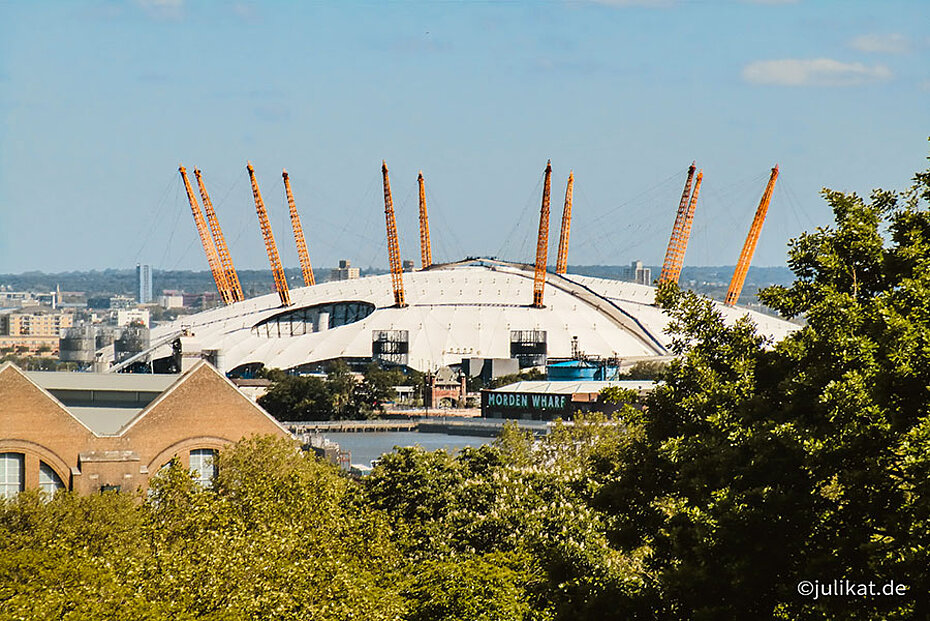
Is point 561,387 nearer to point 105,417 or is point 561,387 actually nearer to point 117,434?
point 105,417

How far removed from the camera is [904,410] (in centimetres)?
2588

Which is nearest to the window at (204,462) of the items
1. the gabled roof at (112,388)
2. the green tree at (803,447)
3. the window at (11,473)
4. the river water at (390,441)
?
the gabled roof at (112,388)

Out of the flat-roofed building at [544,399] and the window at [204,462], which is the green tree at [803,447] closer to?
the window at [204,462]

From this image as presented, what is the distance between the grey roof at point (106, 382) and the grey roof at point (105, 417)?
171 cm

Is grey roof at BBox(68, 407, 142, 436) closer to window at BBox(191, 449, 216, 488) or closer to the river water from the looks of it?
window at BBox(191, 449, 216, 488)

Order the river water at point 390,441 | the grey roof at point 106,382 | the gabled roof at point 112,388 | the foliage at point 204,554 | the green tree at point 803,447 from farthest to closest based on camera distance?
the river water at point 390,441, the grey roof at point 106,382, the gabled roof at point 112,388, the foliage at point 204,554, the green tree at point 803,447

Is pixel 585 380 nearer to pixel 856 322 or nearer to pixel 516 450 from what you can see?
pixel 516 450

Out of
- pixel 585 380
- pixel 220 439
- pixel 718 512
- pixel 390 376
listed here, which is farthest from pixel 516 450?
pixel 390 376

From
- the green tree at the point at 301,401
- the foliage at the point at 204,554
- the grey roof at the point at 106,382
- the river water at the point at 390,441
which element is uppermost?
the grey roof at the point at 106,382

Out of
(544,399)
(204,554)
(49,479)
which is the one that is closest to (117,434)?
(49,479)

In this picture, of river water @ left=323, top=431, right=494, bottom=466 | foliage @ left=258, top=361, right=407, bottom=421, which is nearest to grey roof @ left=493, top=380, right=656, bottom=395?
river water @ left=323, top=431, right=494, bottom=466

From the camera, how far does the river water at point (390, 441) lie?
371 feet

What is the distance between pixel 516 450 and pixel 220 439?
16.3 m

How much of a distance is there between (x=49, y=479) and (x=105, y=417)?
6656 millimetres
